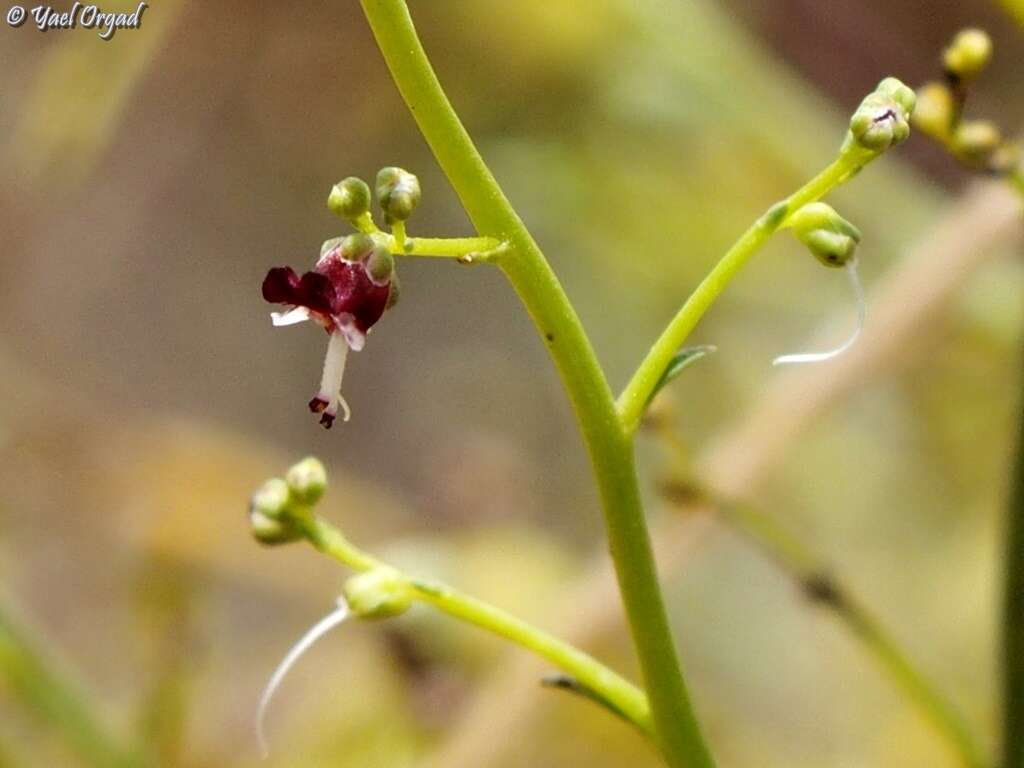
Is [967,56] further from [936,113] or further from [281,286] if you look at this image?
[281,286]

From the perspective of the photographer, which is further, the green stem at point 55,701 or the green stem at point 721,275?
the green stem at point 55,701

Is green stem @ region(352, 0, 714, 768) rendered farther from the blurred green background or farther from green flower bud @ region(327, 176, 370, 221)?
the blurred green background

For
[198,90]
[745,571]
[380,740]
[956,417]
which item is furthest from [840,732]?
[198,90]

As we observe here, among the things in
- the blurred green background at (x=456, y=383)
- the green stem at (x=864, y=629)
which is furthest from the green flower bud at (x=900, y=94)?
the blurred green background at (x=456, y=383)

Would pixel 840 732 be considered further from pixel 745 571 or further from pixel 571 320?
pixel 571 320

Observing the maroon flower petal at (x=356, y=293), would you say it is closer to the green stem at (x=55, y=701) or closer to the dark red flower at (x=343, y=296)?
the dark red flower at (x=343, y=296)

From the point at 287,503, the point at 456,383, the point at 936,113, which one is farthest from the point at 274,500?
the point at 456,383

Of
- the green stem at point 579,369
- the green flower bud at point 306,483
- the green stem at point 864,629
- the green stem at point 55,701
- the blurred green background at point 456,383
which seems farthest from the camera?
the blurred green background at point 456,383
